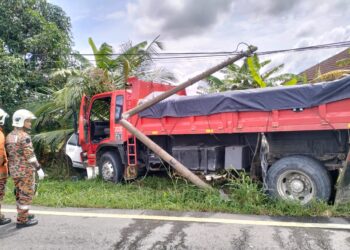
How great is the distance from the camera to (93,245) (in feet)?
14.3

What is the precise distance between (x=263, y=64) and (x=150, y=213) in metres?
9.64

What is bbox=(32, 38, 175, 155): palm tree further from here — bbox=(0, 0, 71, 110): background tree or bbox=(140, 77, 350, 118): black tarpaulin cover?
bbox=(140, 77, 350, 118): black tarpaulin cover

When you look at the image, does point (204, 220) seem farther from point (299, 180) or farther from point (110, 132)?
point (110, 132)

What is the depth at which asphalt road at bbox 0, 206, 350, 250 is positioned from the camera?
4254mm

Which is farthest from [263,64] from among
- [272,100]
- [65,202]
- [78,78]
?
[65,202]

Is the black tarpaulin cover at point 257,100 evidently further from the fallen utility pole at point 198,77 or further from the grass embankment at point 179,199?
the grass embankment at point 179,199

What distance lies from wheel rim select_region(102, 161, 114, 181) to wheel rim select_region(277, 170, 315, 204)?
4.23 metres

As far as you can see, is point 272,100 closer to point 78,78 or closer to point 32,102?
point 78,78

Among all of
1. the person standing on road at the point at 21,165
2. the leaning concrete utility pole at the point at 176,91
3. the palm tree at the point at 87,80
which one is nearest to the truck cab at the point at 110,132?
the leaning concrete utility pole at the point at 176,91

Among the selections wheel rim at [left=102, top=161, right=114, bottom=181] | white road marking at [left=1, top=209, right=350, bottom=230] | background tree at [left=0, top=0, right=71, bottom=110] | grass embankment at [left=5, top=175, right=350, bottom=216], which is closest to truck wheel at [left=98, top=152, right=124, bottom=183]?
wheel rim at [left=102, top=161, right=114, bottom=181]

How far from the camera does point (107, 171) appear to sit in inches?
333

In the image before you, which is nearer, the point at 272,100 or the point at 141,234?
the point at 141,234

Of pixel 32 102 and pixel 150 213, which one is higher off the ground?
pixel 32 102

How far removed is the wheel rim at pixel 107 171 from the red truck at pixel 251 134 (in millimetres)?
25
